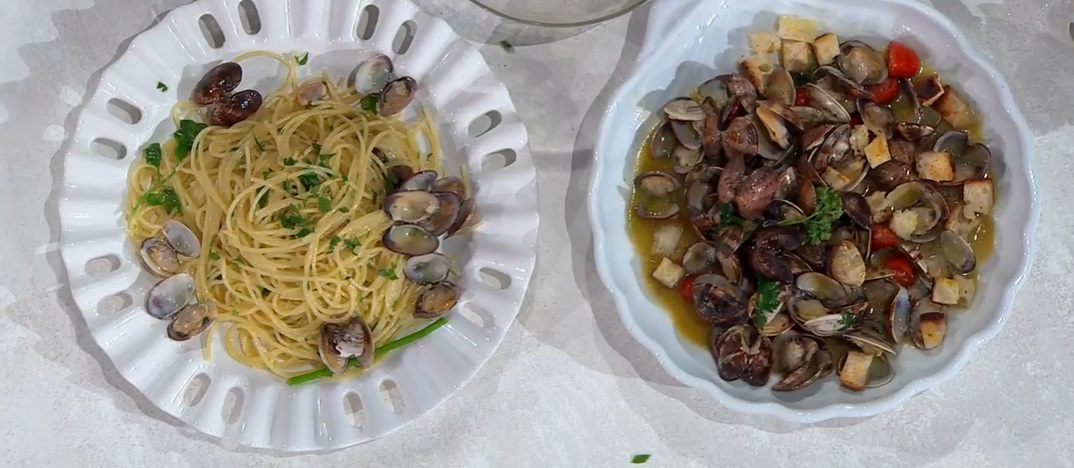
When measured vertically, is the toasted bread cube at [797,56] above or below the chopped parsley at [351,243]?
above

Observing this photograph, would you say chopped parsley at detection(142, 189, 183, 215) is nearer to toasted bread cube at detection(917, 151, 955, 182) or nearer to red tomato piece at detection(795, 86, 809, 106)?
red tomato piece at detection(795, 86, 809, 106)

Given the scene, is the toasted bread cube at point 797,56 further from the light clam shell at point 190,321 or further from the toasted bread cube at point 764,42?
the light clam shell at point 190,321

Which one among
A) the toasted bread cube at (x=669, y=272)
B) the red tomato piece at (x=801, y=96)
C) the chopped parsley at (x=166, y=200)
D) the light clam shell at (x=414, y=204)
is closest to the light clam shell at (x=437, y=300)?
the light clam shell at (x=414, y=204)

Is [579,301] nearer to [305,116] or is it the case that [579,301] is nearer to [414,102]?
[414,102]

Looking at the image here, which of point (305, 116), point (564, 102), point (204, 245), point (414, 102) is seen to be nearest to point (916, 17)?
point (564, 102)

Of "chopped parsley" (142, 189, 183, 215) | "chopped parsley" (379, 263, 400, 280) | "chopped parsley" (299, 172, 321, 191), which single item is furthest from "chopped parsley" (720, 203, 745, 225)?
"chopped parsley" (142, 189, 183, 215)

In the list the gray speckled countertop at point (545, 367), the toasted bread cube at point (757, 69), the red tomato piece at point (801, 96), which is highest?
the toasted bread cube at point (757, 69)
